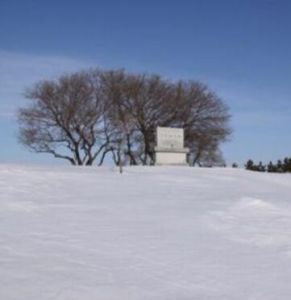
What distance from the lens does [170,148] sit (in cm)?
2628

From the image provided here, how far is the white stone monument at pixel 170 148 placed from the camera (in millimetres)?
26188

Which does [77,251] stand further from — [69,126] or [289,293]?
[69,126]

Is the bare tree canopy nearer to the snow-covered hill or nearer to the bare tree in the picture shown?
the bare tree

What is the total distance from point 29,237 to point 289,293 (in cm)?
339

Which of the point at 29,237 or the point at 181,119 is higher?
the point at 181,119

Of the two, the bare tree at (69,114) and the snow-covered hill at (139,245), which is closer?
the snow-covered hill at (139,245)

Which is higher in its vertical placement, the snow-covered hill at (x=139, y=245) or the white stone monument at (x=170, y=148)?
the white stone monument at (x=170, y=148)

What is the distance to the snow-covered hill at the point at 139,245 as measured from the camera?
5.32m

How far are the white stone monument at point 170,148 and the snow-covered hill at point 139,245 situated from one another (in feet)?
43.7

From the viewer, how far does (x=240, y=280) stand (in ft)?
19.0

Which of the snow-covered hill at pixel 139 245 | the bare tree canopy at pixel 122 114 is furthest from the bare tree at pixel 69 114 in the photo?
the snow-covered hill at pixel 139 245

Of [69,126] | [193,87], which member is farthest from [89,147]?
[193,87]

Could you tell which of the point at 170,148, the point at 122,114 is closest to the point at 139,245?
the point at 170,148

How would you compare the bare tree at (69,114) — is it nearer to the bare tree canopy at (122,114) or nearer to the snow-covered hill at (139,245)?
the bare tree canopy at (122,114)
